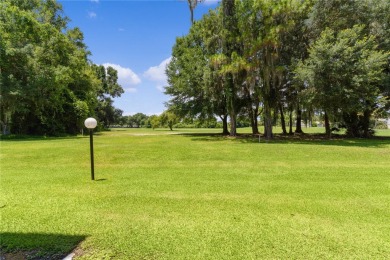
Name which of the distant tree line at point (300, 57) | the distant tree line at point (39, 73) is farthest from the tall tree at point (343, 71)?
the distant tree line at point (39, 73)

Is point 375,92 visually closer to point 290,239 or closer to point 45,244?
point 290,239

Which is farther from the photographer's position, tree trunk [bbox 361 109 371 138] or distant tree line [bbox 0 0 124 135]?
tree trunk [bbox 361 109 371 138]

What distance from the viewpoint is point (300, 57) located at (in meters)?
18.7

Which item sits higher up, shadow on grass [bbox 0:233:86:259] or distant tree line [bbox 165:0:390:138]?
distant tree line [bbox 165:0:390:138]

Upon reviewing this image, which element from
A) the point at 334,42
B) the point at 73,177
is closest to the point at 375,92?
the point at 334,42

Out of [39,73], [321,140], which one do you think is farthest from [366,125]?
[39,73]

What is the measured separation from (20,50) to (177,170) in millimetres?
18246

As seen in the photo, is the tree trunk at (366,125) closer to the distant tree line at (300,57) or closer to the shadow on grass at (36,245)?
the distant tree line at (300,57)

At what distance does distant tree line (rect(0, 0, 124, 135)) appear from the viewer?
60.8 feet

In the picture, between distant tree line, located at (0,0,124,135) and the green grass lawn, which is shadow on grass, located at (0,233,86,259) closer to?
the green grass lawn

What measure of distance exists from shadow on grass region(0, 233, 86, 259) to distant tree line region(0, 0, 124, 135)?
60.1 ft

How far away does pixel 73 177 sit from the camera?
256 inches

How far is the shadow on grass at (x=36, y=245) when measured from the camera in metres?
2.76

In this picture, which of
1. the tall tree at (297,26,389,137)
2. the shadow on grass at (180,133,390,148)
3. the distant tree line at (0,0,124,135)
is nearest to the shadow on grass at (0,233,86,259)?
the shadow on grass at (180,133,390,148)
